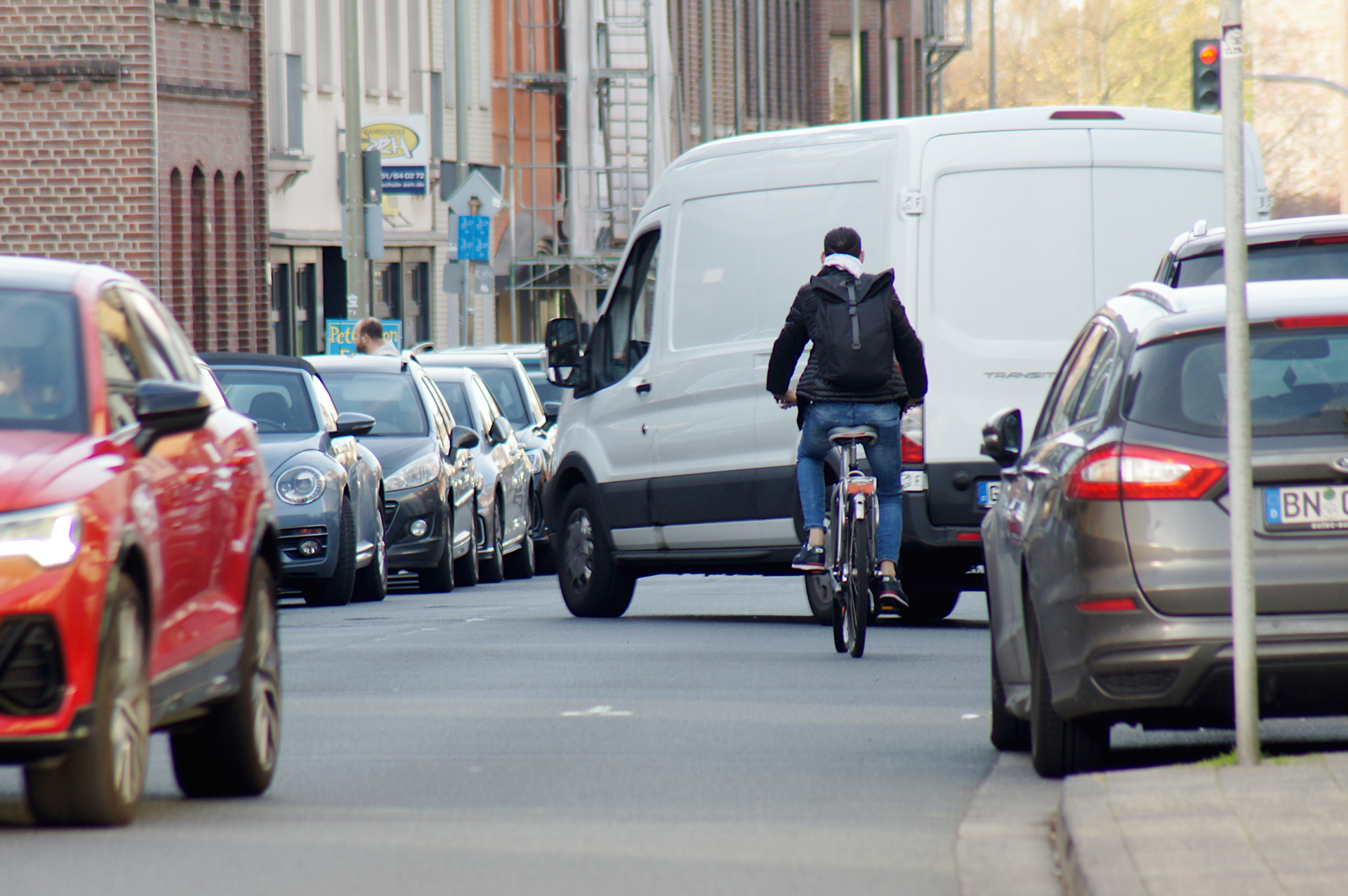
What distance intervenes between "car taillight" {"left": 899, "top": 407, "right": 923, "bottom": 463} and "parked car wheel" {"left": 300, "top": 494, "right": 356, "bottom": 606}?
5.14 m

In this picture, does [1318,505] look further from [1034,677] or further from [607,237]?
[607,237]

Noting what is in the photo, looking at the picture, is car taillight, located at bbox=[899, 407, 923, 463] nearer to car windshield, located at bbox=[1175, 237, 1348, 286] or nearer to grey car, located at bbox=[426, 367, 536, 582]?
car windshield, located at bbox=[1175, 237, 1348, 286]

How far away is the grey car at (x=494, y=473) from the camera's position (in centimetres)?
2270

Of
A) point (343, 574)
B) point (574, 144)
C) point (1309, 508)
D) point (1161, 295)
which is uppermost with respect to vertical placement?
point (574, 144)

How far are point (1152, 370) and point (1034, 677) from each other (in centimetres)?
98

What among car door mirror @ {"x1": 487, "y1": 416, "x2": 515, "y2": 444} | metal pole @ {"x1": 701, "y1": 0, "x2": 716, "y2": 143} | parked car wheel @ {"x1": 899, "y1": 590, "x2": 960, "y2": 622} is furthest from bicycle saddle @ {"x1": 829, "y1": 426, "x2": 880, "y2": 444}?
Result: metal pole @ {"x1": 701, "y1": 0, "x2": 716, "y2": 143}

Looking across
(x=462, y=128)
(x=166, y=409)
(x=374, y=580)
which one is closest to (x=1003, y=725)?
(x=166, y=409)

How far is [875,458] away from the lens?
13.0m

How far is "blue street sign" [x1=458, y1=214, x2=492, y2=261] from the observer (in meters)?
34.7

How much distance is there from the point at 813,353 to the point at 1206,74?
18.2 m

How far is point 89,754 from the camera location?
7234mm

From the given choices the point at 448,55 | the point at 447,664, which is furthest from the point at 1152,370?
the point at 448,55

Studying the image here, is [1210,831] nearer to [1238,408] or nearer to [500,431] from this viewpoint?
[1238,408]

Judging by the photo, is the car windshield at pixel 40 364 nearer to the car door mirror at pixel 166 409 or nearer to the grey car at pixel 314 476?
the car door mirror at pixel 166 409
